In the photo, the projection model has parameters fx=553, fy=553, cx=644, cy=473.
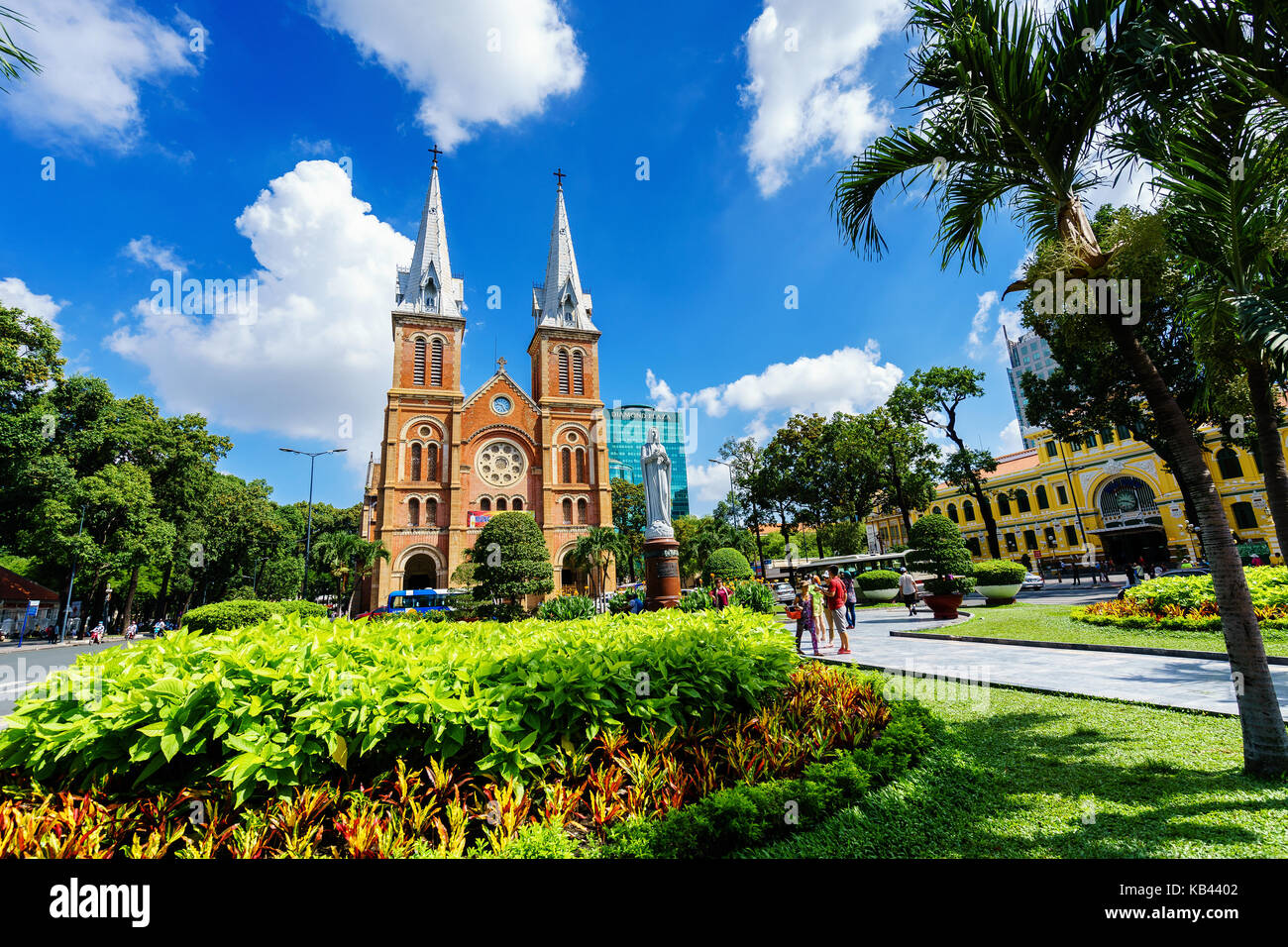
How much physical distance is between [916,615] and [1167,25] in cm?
1538

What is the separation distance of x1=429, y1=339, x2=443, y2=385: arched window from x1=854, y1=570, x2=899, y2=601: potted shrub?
29001mm

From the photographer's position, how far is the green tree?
23.4 m

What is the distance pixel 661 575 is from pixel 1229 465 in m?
35.9

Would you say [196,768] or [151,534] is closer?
[196,768]

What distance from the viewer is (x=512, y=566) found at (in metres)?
23.7

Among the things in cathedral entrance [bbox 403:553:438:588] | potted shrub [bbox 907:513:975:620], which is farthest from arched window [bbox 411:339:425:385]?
potted shrub [bbox 907:513:975:620]

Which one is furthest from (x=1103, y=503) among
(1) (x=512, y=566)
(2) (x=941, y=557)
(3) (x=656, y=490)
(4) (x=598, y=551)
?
(1) (x=512, y=566)

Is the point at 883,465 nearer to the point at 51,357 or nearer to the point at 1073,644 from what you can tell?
the point at 1073,644

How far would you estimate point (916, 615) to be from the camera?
16.6m

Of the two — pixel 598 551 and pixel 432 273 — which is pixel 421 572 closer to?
pixel 598 551

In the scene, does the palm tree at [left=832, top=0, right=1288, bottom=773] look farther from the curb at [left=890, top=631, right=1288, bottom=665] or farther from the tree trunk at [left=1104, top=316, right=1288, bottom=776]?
the curb at [left=890, top=631, right=1288, bottom=665]

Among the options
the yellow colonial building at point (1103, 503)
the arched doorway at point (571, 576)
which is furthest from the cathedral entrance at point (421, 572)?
the yellow colonial building at point (1103, 503)

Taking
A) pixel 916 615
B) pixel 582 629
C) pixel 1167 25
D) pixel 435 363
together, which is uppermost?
pixel 435 363
